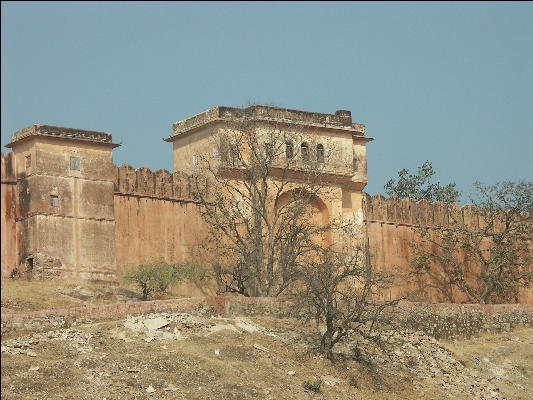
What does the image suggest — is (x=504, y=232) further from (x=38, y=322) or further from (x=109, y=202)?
(x=38, y=322)

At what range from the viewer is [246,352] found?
86.5 ft

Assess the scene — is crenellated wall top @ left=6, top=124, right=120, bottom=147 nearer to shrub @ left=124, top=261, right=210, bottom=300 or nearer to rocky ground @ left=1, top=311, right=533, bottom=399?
shrub @ left=124, top=261, right=210, bottom=300

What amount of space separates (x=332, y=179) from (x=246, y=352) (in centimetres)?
1254

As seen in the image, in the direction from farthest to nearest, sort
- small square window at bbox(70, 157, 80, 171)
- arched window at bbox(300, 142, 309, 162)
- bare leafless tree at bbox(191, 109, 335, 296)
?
1. arched window at bbox(300, 142, 309, 162)
2. small square window at bbox(70, 157, 80, 171)
3. bare leafless tree at bbox(191, 109, 335, 296)

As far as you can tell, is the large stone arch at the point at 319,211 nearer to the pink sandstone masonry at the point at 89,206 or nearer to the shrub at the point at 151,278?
the pink sandstone masonry at the point at 89,206

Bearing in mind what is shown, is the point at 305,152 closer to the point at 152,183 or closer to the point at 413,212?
the point at 152,183

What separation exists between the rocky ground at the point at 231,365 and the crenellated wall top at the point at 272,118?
8512 mm

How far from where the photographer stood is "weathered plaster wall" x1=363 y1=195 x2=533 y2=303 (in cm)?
→ 3962

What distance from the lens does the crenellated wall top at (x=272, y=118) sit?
119 feet

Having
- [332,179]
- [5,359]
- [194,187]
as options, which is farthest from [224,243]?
[5,359]

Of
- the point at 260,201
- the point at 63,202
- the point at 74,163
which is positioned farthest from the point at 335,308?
the point at 74,163

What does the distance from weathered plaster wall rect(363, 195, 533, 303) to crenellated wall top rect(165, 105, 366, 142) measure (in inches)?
107

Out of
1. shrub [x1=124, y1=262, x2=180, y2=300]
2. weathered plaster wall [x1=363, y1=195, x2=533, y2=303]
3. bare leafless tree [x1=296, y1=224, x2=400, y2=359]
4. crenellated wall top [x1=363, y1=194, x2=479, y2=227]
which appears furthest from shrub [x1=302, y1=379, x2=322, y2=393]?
crenellated wall top [x1=363, y1=194, x2=479, y2=227]

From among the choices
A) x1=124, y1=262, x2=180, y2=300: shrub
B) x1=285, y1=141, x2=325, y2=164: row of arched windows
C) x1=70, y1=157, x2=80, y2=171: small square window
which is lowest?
x1=124, y1=262, x2=180, y2=300: shrub
